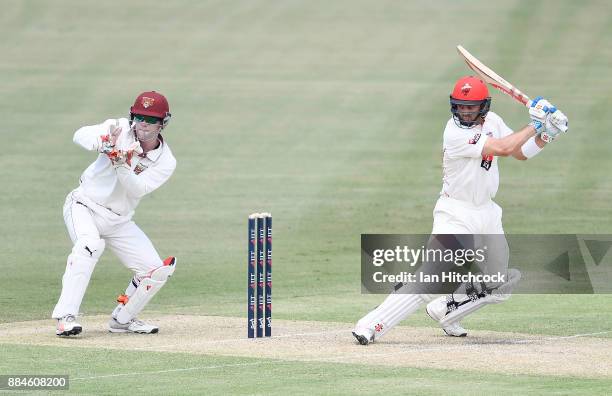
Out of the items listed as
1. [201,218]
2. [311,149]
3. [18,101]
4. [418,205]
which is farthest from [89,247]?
[18,101]

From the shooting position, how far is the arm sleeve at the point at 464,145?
34.6 ft

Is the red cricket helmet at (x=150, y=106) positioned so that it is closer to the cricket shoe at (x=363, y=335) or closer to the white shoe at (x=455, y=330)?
the cricket shoe at (x=363, y=335)

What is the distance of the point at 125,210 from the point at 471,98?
2784mm

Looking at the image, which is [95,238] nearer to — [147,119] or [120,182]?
[120,182]

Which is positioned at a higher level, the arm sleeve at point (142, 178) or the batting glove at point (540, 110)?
the batting glove at point (540, 110)

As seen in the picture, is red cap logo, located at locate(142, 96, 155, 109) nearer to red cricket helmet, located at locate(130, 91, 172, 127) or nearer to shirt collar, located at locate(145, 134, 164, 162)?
red cricket helmet, located at locate(130, 91, 172, 127)

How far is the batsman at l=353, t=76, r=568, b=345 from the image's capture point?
34.4 feet

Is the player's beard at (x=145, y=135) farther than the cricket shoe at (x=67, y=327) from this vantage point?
Yes

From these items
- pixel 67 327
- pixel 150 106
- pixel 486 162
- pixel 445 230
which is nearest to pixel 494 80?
pixel 486 162

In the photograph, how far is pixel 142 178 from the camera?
1113 centimetres

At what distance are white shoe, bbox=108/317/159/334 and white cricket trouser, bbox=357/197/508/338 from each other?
166cm

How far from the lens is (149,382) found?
8867 millimetres

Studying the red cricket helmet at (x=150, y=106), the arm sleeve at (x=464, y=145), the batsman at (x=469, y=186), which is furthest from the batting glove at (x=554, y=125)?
the red cricket helmet at (x=150, y=106)

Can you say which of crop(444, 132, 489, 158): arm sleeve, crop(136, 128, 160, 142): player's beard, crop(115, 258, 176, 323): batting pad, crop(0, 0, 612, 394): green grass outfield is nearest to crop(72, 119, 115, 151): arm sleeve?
crop(136, 128, 160, 142): player's beard
